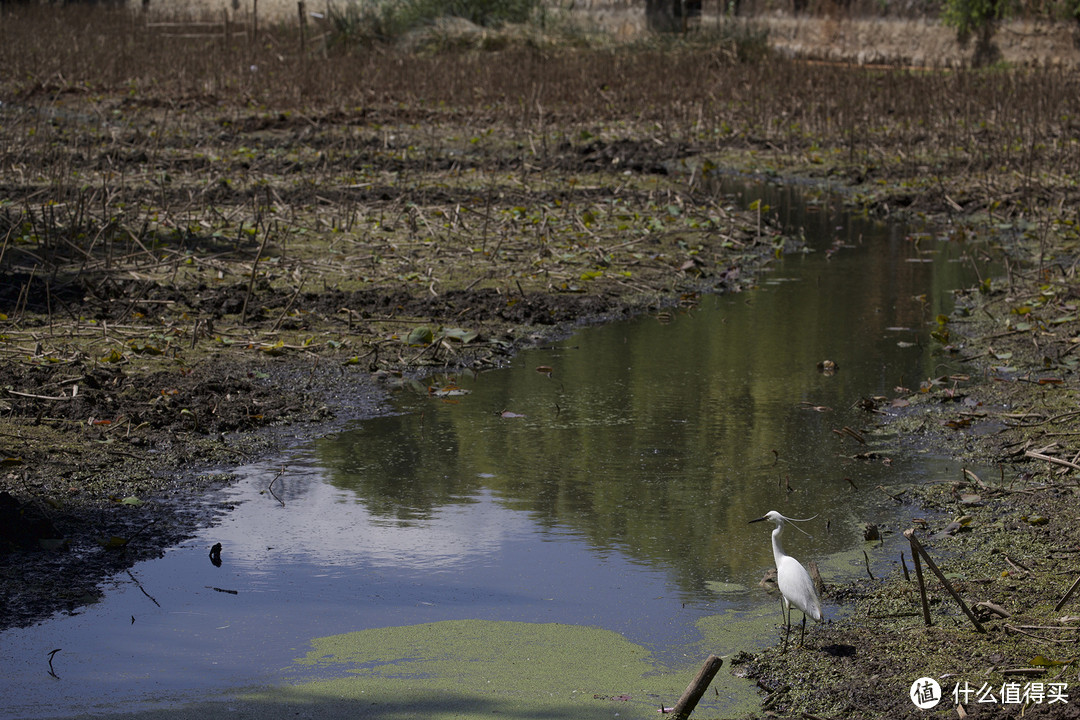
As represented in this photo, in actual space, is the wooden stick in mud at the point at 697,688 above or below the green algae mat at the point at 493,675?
above

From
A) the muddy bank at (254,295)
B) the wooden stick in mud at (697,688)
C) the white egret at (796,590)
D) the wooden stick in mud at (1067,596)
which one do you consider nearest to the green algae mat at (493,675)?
the wooden stick in mud at (697,688)

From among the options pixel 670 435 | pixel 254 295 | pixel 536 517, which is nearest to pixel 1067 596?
pixel 536 517

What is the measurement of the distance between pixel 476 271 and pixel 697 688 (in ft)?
22.8

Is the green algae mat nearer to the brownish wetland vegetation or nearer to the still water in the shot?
the still water

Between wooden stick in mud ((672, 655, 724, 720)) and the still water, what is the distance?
216 millimetres

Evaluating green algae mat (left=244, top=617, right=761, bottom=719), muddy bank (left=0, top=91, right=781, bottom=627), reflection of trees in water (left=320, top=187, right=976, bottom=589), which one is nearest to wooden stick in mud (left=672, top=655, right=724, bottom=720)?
green algae mat (left=244, top=617, right=761, bottom=719)

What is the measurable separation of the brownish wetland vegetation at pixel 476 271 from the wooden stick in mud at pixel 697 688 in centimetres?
32

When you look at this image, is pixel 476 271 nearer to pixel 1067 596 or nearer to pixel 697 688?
pixel 1067 596

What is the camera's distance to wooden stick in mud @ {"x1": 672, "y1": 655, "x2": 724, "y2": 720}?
3.34 metres

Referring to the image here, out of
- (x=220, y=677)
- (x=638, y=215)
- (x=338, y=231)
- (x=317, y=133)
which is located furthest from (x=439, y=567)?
(x=317, y=133)

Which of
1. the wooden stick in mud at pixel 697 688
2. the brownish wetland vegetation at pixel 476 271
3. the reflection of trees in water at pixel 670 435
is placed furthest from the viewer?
the reflection of trees in water at pixel 670 435

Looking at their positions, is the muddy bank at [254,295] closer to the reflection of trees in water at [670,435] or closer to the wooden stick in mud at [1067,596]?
the reflection of trees in water at [670,435]

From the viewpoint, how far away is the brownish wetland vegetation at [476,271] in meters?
4.57

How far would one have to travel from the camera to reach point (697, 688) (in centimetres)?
337
